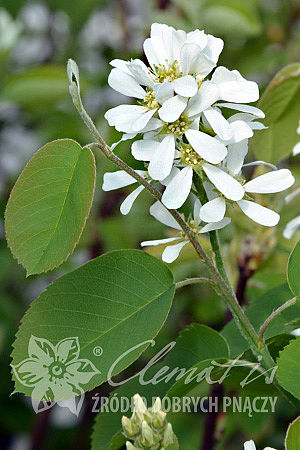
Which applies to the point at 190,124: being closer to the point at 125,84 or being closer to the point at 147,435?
the point at 125,84

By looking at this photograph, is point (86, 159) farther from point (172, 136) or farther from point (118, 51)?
point (118, 51)

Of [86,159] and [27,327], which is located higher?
[86,159]

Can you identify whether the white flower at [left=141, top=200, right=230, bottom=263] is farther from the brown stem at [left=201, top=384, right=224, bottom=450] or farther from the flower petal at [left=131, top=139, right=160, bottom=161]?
the brown stem at [left=201, top=384, right=224, bottom=450]

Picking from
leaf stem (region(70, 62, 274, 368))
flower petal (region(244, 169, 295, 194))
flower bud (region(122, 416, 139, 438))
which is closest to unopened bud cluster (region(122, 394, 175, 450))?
flower bud (region(122, 416, 139, 438))

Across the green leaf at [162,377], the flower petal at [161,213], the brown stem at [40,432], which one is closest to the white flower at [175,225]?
the flower petal at [161,213]

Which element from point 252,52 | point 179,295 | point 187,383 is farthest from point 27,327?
point 252,52

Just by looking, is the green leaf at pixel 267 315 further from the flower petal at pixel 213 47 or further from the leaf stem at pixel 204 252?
the flower petal at pixel 213 47

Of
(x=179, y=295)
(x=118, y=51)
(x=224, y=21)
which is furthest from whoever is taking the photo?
(x=118, y=51)

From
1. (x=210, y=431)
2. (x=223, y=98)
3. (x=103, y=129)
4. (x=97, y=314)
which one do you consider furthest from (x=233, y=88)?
(x=103, y=129)

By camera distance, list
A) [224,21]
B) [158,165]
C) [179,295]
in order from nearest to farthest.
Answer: [158,165], [224,21], [179,295]
